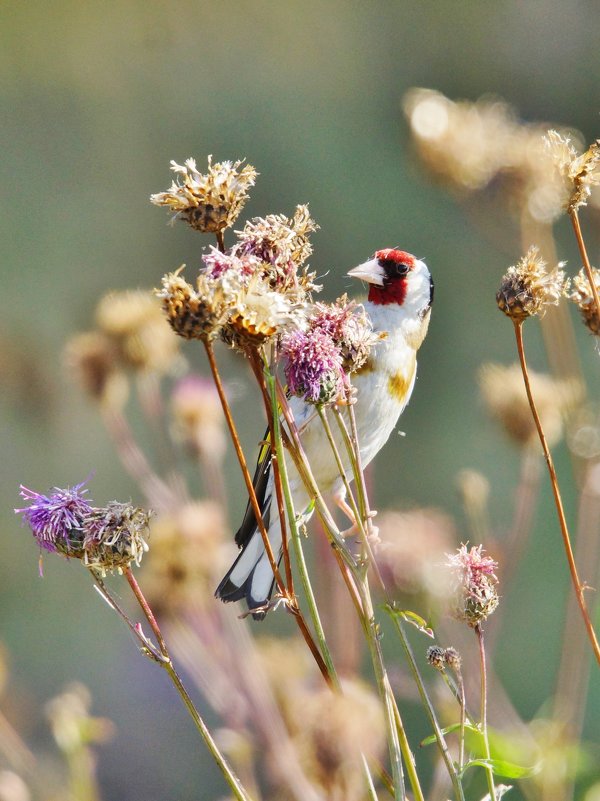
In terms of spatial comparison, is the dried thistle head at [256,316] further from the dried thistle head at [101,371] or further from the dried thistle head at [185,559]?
the dried thistle head at [101,371]

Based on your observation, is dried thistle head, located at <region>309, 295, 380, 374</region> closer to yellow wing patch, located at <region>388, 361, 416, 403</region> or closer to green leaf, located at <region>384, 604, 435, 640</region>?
green leaf, located at <region>384, 604, 435, 640</region>

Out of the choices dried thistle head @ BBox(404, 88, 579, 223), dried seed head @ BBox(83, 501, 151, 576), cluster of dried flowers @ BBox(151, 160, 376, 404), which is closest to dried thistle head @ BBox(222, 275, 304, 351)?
cluster of dried flowers @ BBox(151, 160, 376, 404)

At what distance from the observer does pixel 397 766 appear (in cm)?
84

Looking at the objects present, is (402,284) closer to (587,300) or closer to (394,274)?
(394,274)

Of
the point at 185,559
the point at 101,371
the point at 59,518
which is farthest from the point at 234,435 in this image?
the point at 101,371

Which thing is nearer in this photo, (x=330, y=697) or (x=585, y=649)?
(x=330, y=697)

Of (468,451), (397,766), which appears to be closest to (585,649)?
(397,766)

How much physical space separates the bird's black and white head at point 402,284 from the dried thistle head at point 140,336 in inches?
14.7

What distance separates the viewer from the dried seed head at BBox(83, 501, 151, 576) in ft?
3.08

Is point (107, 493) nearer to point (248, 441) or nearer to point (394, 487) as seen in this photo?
point (248, 441)

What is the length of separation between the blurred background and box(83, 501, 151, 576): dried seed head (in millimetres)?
2101

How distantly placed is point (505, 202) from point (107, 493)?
221 centimetres

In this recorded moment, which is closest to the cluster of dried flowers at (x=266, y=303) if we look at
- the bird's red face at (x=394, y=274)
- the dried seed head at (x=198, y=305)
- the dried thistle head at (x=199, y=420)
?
the dried seed head at (x=198, y=305)

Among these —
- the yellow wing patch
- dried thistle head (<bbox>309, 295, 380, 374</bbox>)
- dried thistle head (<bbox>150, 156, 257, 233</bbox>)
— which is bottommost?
dried thistle head (<bbox>309, 295, 380, 374</bbox>)
